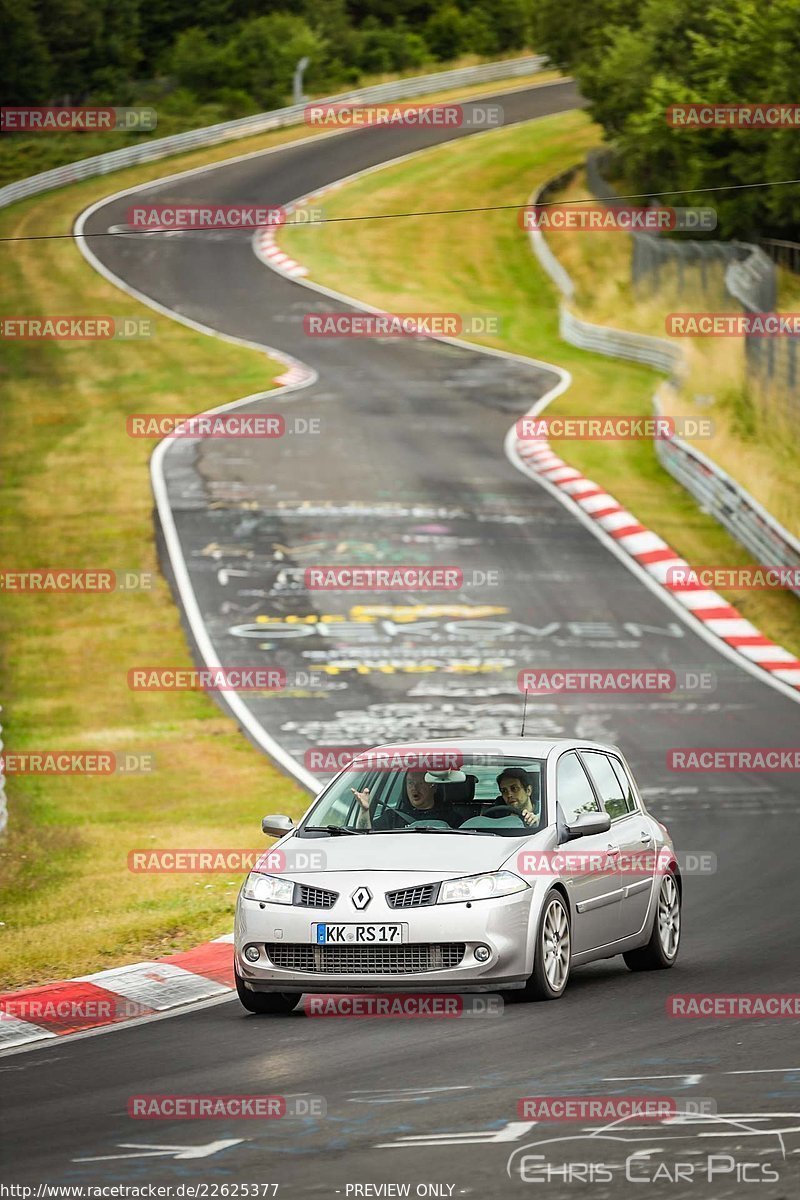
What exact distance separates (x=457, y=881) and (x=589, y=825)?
1.01 m

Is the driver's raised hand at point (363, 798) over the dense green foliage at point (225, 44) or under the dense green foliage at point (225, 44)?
under

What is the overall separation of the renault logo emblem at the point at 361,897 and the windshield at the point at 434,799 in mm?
807

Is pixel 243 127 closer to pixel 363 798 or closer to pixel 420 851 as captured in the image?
pixel 363 798

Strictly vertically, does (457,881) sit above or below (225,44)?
below

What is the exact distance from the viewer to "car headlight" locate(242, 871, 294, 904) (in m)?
10.4

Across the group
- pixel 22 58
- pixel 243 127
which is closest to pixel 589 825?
pixel 243 127

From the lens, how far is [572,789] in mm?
11508

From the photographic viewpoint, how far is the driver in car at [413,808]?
11.1 m

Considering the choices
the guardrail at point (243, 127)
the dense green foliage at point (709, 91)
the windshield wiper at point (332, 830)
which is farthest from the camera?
the guardrail at point (243, 127)

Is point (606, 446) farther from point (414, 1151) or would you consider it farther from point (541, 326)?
point (414, 1151)

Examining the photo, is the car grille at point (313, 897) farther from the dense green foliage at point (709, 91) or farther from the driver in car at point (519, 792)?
the dense green foliage at point (709, 91)

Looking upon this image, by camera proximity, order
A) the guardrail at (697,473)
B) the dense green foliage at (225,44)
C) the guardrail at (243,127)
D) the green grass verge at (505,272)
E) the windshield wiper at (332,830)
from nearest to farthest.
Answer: the windshield wiper at (332,830), the guardrail at (697,473), the green grass verge at (505,272), the guardrail at (243,127), the dense green foliage at (225,44)

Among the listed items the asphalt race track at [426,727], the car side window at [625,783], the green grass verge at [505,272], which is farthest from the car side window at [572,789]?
the green grass verge at [505,272]

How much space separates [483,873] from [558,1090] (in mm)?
2157
